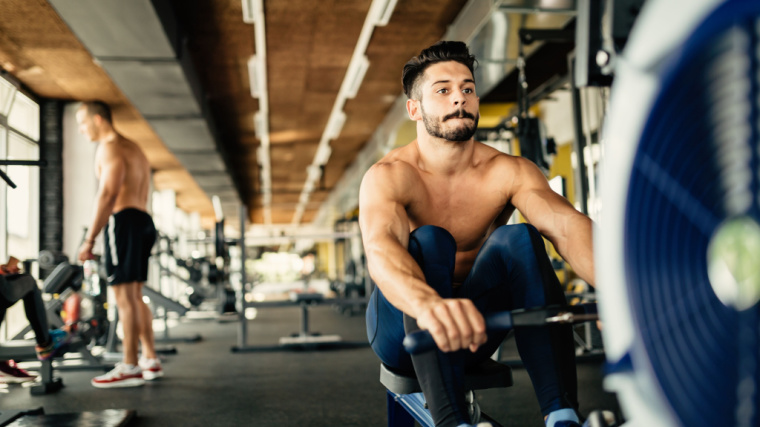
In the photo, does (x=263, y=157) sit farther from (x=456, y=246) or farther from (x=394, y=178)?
(x=456, y=246)

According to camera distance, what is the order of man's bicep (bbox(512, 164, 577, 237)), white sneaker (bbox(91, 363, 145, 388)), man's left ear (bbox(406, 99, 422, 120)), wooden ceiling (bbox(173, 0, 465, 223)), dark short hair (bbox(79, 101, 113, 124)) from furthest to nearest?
wooden ceiling (bbox(173, 0, 465, 223)), dark short hair (bbox(79, 101, 113, 124)), white sneaker (bbox(91, 363, 145, 388)), man's left ear (bbox(406, 99, 422, 120)), man's bicep (bbox(512, 164, 577, 237))

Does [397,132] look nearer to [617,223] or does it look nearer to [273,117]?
[273,117]

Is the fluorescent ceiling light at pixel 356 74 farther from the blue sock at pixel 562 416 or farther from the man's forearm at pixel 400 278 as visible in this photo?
the blue sock at pixel 562 416

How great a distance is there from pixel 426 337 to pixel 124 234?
2.50 meters

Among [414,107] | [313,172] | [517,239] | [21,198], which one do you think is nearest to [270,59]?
[21,198]

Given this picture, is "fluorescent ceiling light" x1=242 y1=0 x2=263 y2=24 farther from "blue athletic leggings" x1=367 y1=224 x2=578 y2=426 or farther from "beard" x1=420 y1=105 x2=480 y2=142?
"blue athletic leggings" x1=367 y1=224 x2=578 y2=426

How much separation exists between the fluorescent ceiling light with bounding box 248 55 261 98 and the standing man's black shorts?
9.75ft

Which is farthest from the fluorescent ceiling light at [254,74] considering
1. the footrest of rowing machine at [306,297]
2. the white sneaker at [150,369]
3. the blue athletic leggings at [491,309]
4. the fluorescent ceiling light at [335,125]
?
the blue athletic leggings at [491,309]

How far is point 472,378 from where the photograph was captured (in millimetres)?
1150

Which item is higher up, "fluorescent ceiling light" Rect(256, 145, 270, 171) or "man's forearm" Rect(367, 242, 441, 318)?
"fluorescent ceiling light" Rect(256, 145, 270, 171)

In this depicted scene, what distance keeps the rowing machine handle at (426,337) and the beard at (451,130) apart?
59 cm

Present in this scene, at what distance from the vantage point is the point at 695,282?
0.48 m

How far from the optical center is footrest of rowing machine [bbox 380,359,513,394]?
3.77 feet

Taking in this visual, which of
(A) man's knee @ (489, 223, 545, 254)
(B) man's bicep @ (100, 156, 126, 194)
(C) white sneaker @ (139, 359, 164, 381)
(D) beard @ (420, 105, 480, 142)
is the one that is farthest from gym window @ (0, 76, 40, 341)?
(A) man's knee @ (489, 223, 545, 254)
